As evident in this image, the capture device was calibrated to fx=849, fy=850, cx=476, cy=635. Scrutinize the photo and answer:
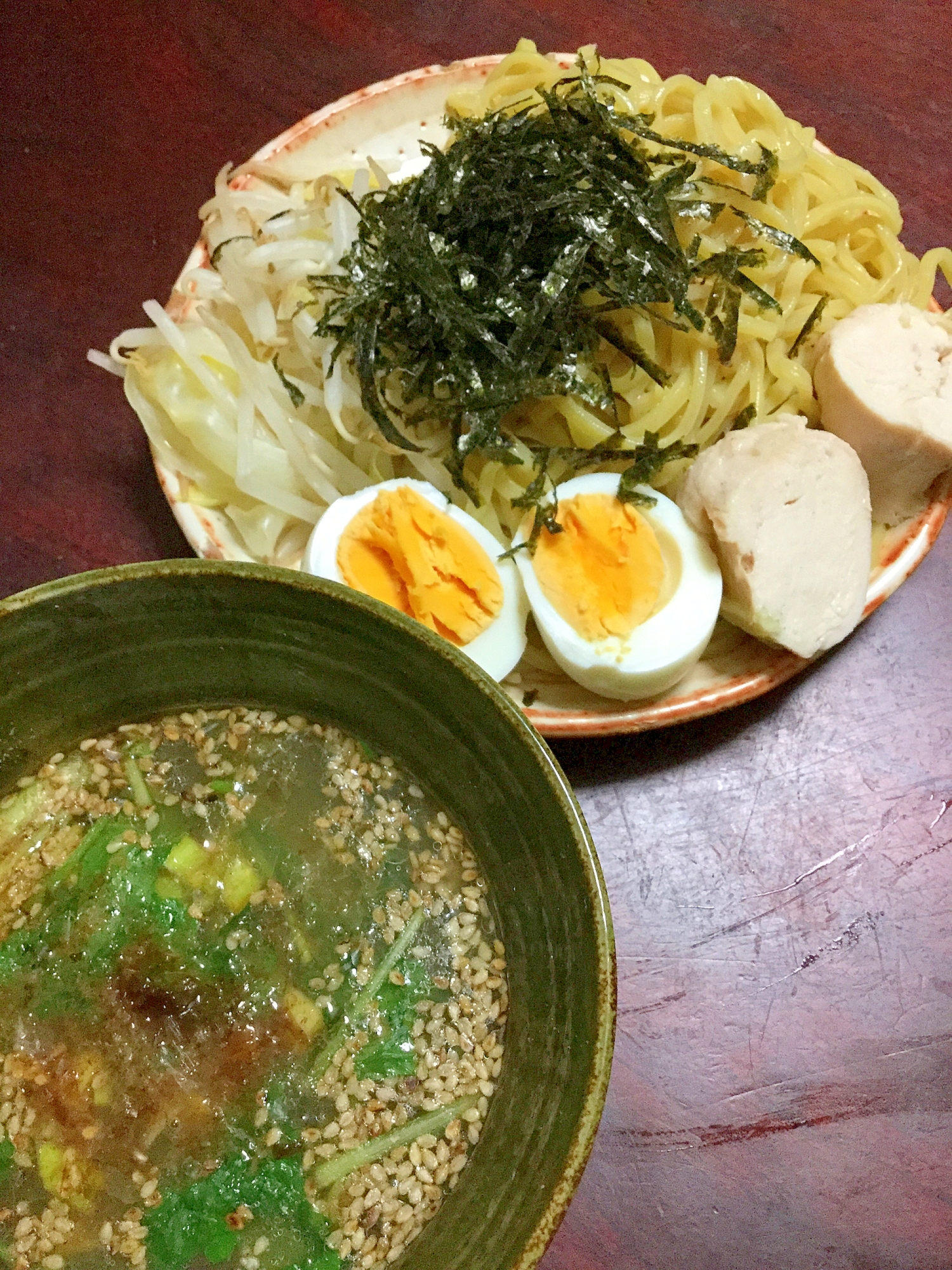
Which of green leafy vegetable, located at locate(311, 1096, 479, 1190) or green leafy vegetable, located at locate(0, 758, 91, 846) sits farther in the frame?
green leafy vegetable, located at locate(0, 758, 91, 846)

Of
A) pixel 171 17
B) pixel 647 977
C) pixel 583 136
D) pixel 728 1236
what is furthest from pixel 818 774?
pixel 171 17

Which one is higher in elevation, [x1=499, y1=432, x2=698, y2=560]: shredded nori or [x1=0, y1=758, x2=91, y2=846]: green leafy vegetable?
[x1=499, y1=432, x2=698, y2=560]: shredded nori

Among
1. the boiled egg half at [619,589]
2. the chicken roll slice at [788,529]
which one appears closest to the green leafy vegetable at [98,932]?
the boiled egg half at [619,589]

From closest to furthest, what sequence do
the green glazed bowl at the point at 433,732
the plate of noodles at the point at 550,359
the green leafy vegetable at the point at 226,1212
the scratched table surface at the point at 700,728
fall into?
the green glazed bowl at the point at 433,732, the green leafy vegetable at the point at 226,1212, the scratched table surface at the point at 700,728, the plate of noodles at the point at 550,359

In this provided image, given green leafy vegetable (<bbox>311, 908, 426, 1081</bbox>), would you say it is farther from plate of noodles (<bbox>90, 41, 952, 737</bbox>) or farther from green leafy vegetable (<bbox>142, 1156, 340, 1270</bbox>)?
plate of noodles (<bbox>90, 41, 952, 737</bbox>)

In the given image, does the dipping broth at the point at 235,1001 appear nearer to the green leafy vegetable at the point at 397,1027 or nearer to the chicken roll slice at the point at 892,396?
the green leafy vegetable at the point at 397,1027

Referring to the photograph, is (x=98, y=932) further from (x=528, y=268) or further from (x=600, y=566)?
(x=528, y=268)

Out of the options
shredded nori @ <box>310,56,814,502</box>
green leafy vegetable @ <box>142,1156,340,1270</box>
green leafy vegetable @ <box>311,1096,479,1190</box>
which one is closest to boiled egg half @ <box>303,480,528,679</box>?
shredded nori @ <box>310,56,814,502</box>

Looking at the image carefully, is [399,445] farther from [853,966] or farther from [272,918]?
[853,966]
